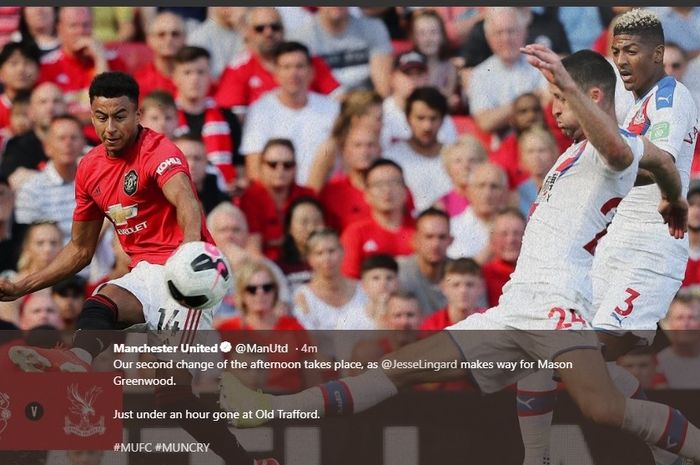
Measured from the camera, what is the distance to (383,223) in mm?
10859

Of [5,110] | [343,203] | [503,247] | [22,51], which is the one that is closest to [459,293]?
[503,247]

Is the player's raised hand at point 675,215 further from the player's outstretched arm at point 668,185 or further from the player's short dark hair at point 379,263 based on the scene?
the player's short dark hair at point 379,263

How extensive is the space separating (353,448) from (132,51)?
13.6 feet

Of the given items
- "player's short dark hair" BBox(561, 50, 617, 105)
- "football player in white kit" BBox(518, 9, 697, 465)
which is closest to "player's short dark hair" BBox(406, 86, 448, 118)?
"football player in white kit" BBox(518, 9, 697, 465)

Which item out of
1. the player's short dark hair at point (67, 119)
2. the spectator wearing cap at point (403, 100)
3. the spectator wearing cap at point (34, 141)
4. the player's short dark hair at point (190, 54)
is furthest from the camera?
the player's short dark hair at point (190, 54)

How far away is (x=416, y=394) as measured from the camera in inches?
358

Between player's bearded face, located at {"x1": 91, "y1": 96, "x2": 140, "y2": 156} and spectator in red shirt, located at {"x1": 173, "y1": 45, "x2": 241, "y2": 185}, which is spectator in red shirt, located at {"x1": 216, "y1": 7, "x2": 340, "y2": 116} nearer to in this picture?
spectator in red shirt, located at {"x1": 173, "y1": 45, "x2": 241, "y2": 185}

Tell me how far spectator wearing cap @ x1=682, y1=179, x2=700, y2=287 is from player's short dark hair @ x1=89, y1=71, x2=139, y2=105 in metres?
4.60

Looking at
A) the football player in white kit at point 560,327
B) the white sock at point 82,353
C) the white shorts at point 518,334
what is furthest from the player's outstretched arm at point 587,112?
the white sock at point 82,353

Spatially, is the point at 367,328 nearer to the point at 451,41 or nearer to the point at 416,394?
the point at 416,394

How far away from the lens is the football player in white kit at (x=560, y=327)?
301 inches

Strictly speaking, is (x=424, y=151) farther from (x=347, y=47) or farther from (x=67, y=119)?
(x=67, y=119)

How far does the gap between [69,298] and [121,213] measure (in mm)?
2582

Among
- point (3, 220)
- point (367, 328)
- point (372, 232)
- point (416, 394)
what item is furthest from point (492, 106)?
point (3, 220)
